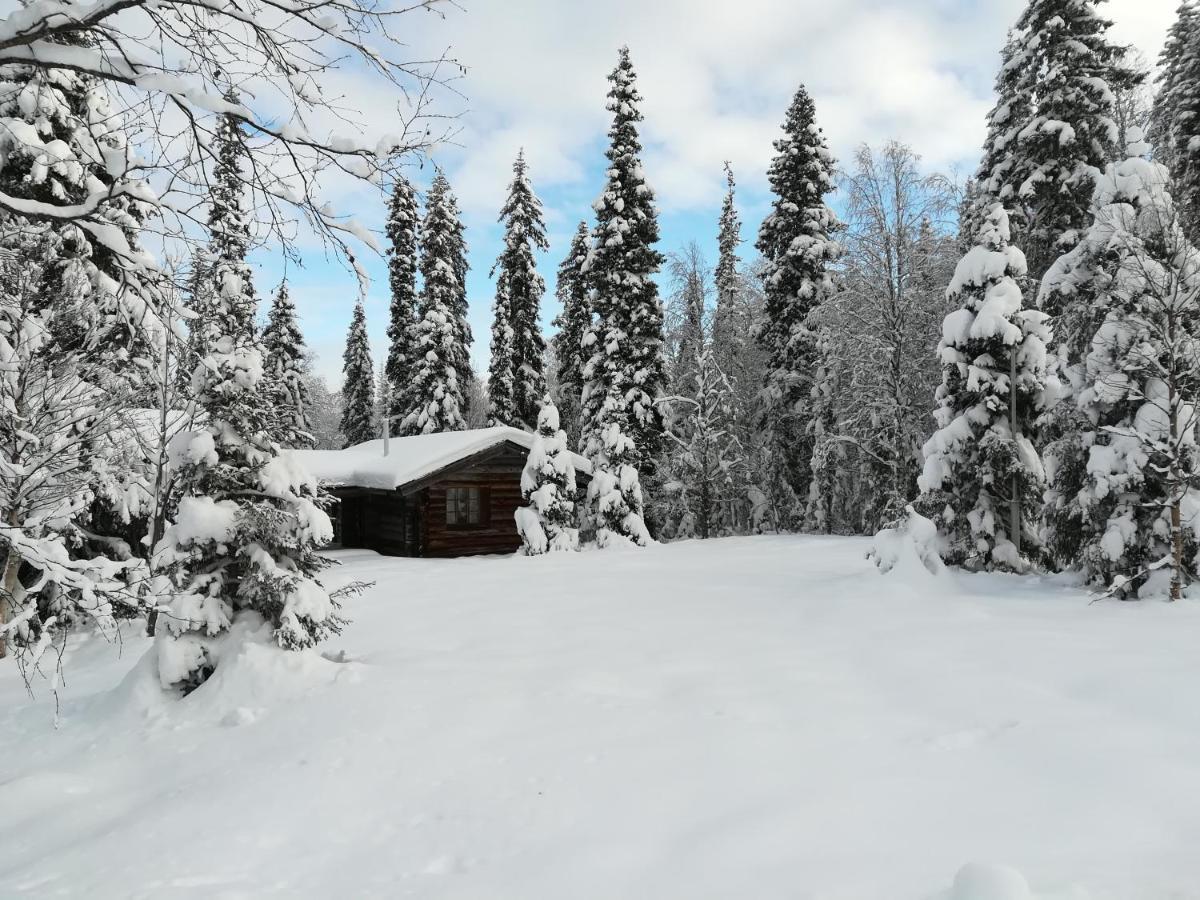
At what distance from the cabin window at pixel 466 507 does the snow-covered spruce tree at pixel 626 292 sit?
170 inches

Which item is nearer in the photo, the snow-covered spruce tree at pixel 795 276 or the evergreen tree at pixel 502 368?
the snow-covered spruce tree at pixel 795 276

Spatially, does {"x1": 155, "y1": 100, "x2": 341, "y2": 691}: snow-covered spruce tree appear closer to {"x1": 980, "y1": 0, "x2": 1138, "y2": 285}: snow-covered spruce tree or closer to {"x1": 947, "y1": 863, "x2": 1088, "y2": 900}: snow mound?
{"x1": 947, "y1": 863, "x2": 1088, "y2": 900}: snow mound

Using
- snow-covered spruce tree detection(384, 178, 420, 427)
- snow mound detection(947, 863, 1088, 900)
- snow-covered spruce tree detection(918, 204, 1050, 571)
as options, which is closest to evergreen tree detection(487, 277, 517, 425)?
snow-covered spruce tree detection(384, 178, 420, 427)

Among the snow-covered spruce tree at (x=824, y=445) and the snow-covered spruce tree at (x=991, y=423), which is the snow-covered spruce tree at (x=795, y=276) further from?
the snow-covered spruce tree at (x=991, y=423)

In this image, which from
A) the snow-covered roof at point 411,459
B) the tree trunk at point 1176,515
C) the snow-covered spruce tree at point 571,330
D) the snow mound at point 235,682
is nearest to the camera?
the snow mound at point 235,682

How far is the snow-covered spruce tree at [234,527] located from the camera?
800cm

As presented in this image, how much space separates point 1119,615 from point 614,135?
22.7m

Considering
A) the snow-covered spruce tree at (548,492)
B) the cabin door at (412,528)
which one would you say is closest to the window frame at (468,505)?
the cabin door at (412,528)

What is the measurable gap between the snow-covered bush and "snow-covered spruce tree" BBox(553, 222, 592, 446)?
9401mm

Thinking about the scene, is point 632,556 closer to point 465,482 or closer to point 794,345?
point 465,482

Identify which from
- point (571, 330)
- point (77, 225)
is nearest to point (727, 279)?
point (571, 330)

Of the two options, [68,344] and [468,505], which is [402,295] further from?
[68,344]

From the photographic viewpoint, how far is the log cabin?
72.2ft

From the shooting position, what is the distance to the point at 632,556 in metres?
20.0
